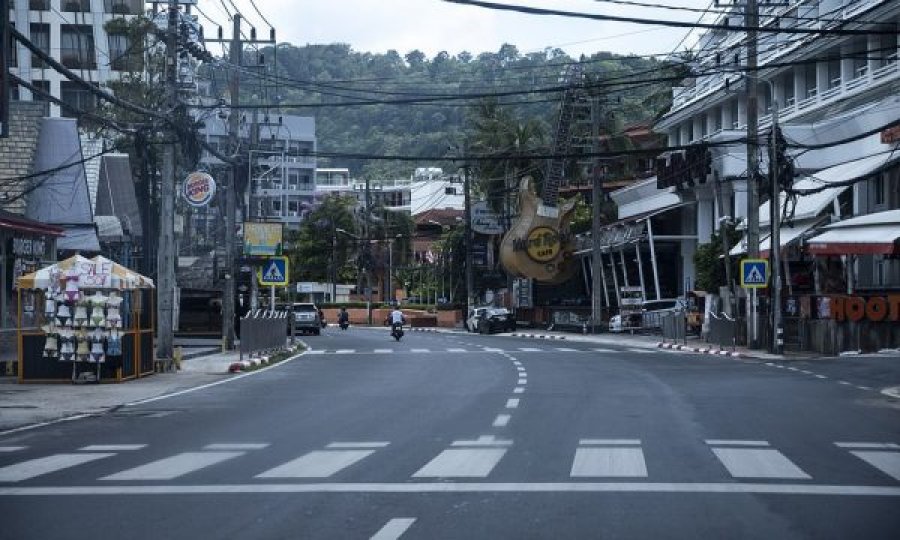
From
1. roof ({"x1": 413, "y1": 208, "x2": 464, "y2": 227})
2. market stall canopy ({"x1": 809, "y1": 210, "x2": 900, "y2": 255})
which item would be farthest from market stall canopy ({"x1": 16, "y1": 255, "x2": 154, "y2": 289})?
roof ({"x1": 413, "y1": 208, "x2": 464, "y2": 227})

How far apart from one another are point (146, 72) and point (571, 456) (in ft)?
179

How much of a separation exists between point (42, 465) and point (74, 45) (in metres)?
62.4

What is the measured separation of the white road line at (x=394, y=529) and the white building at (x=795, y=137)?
77.8 ft

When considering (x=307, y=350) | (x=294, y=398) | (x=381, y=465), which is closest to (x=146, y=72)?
(x=307, y=350)

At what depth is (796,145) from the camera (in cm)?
3494

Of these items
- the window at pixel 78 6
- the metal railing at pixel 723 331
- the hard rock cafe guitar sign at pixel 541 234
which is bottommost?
the metal railing at pixel 723 331

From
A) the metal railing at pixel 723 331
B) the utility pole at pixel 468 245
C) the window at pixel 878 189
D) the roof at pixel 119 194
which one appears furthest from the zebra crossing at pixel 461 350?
the utility pole at pixel 468 245

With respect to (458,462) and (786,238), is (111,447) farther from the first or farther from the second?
(786,238)

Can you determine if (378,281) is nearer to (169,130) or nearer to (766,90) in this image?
(766,90)

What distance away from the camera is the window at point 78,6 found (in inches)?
2739

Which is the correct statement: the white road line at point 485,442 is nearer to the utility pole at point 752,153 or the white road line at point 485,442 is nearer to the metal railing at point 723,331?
the utility pole at point 752,153

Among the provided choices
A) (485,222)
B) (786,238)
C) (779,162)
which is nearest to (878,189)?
(786,238)

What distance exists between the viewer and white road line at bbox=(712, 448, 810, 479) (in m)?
11.3

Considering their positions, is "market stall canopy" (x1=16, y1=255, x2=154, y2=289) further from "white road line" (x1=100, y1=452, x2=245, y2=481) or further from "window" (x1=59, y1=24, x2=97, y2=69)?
"window" (x1=59, y1=24, x2=97, y2=69)
